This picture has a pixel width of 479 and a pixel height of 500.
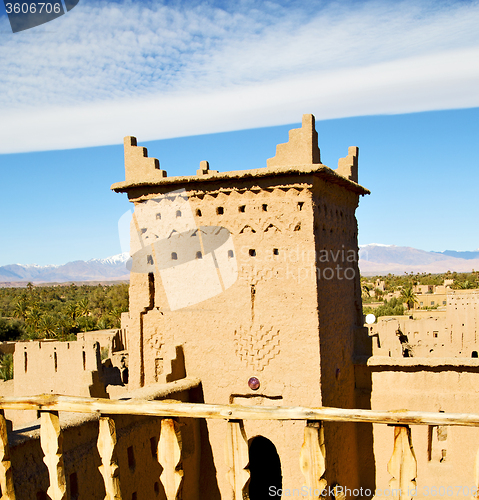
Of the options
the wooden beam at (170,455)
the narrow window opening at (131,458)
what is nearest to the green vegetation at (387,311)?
the narrow window opening at (131,458)

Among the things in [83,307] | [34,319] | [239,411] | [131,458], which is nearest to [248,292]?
[131,458]

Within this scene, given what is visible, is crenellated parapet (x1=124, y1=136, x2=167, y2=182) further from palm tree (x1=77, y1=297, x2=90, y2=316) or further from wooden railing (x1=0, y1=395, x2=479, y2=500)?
palm tree (x1=77, y1=297, x2=90, y2=316)

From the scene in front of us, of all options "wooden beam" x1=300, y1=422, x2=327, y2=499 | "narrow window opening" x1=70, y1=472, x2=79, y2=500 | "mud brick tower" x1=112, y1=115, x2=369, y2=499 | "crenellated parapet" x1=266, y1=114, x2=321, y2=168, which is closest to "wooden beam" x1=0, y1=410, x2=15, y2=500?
"narrow window opening" x1=70, y1=472, x2=79, y2=500

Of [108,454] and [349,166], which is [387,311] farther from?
[108,454]

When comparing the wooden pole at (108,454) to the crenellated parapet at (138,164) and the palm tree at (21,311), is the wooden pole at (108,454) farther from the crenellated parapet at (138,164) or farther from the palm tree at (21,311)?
the palm tree at (21,311)

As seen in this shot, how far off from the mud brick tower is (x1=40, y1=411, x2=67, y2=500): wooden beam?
4.80 m

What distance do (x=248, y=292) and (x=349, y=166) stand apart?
3.78 meters

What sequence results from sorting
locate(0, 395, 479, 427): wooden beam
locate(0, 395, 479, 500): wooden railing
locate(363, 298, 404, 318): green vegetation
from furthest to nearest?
locate(363, 298, 404, 318): green vegetation < locate(0, 395, 479, 500): wooden railing < locate(0, 395, 479, 427): wooden beam

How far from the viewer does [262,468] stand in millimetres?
10812

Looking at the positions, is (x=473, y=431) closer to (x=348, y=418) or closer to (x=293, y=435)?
(x=293, y=435)

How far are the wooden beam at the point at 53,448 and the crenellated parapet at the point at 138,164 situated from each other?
613 cm

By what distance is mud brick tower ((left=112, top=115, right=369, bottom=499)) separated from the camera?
8578mm

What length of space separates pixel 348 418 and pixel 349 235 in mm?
7948

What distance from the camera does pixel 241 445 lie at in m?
3.52
